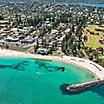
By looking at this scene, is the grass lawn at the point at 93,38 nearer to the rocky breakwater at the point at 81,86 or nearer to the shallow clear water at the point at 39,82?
the shallow clear water at the point at 39,82

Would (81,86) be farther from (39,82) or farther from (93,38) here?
(93,38)

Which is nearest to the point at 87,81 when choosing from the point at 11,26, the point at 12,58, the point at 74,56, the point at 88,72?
the point at 88,72

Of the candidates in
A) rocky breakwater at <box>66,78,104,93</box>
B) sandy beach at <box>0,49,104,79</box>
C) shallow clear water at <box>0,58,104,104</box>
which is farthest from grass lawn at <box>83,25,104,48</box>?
rocky breakwater at <box>66,78,104,93</box>

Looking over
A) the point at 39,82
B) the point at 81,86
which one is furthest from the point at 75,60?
the point at 81,86

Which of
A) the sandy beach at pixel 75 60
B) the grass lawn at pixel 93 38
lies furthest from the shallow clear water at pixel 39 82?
the grass lawn at pixel 93 38

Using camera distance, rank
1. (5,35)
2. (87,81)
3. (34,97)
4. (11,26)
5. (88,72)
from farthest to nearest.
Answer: (11,26) < (5,35) < (88,72) < (87,81) < (34,97)

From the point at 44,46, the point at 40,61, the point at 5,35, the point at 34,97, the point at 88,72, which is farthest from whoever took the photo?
the point at 5,35

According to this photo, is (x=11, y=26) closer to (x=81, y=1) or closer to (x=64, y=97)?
(x=64, y=97)

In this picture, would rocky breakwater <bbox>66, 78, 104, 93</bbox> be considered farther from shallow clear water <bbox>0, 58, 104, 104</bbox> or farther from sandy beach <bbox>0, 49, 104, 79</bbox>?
sandy beach <bbox>0, 49, 104, 79</bbox>
